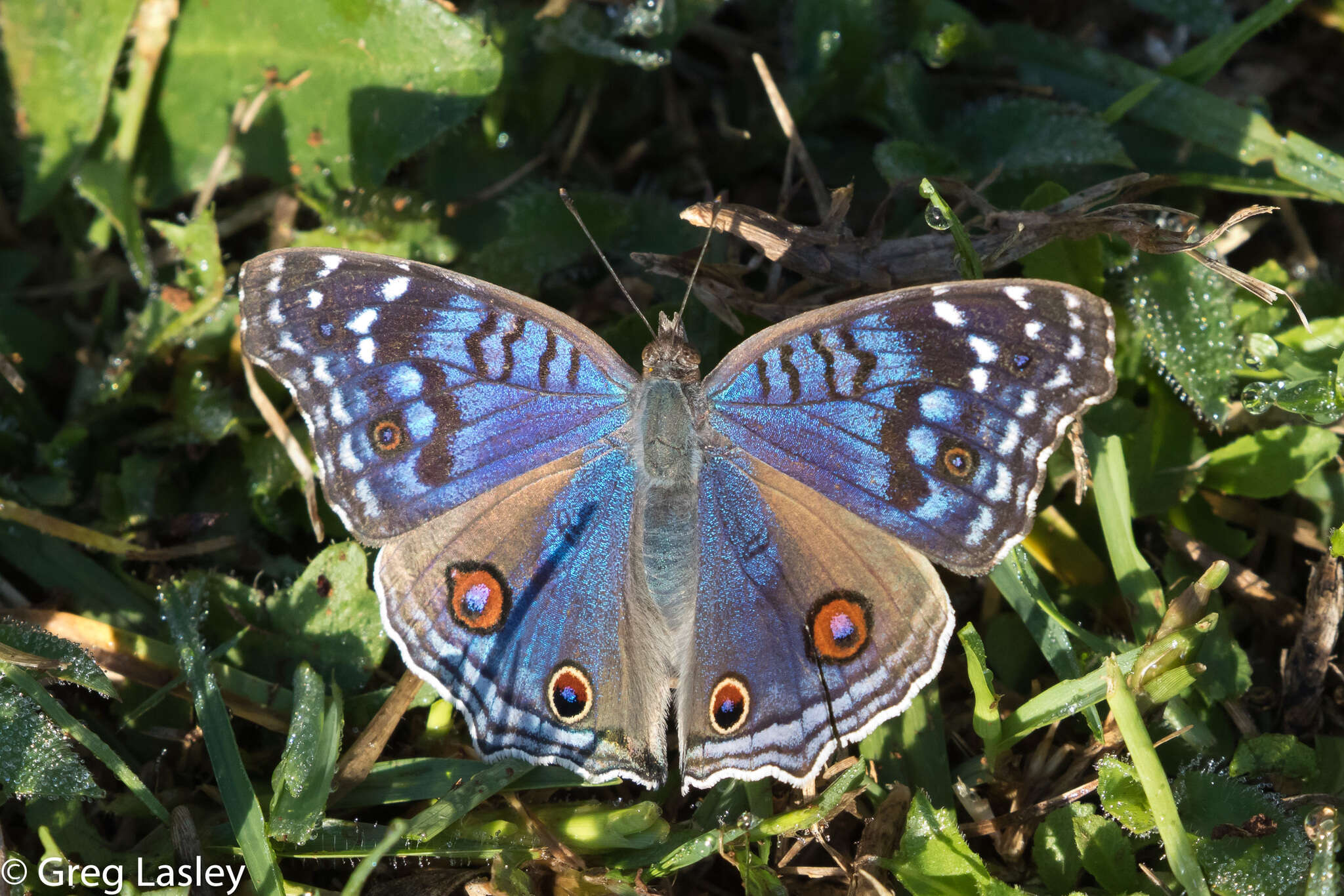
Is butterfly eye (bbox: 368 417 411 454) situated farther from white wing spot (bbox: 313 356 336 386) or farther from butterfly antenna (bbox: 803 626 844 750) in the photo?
butterfly antenna (bbox: 803 626 844 750)

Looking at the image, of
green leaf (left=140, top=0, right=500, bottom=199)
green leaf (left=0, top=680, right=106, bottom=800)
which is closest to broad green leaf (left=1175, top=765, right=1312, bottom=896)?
green leaf (left=0, top=680, right=106, bottom=800)

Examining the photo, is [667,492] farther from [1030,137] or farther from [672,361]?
[1030,137]

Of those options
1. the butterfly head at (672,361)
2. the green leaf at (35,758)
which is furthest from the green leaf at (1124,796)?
the green leaf at (35,758)

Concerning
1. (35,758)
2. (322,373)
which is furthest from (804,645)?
(35,758)

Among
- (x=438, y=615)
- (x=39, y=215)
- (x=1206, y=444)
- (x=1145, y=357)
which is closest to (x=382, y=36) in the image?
(x=39, y=215)

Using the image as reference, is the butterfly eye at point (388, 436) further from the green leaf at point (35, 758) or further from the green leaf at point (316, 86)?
the green leaf at point (316, 86)

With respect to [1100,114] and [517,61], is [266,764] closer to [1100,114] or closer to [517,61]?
[517,61]
